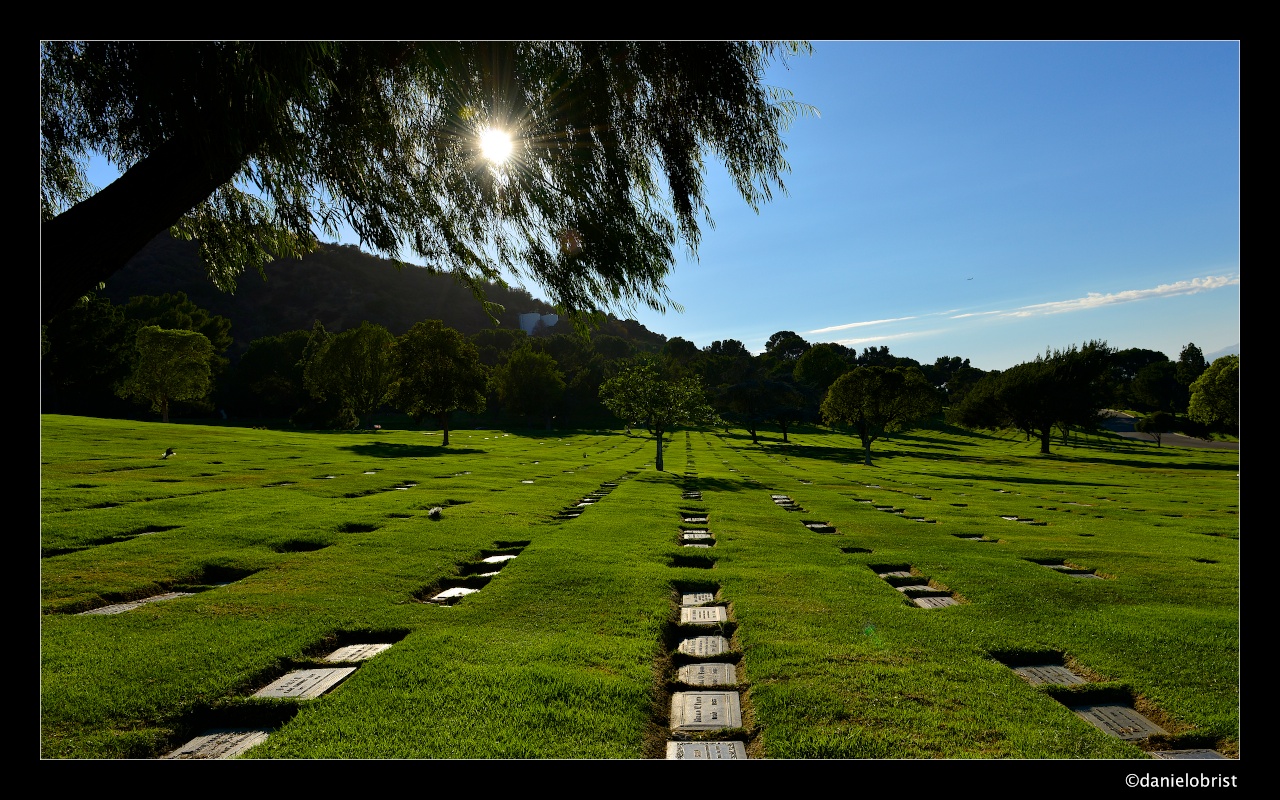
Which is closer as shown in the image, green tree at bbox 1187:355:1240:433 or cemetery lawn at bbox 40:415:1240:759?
cemetery lawn at bbox 40:415:1240:759

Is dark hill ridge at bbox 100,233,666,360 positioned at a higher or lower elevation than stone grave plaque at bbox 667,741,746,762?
higher

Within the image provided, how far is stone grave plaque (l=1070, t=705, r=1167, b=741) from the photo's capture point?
3.30 metres

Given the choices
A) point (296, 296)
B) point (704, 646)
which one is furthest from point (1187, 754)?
point (296, 296)

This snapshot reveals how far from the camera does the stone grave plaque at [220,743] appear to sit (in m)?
2.90

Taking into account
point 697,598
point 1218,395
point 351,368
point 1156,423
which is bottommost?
point 1156,423

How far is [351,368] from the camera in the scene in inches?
2079

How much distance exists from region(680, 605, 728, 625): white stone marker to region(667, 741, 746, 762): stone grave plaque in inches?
82.3

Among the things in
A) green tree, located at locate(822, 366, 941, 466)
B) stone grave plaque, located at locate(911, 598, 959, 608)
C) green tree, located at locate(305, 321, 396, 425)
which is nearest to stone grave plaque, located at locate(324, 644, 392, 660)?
stone grave plaque, located at locate(911, 598, 959, 608)

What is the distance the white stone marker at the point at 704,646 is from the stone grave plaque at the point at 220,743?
2800mm

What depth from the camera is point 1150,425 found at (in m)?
68.4

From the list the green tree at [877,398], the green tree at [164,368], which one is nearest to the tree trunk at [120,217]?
the green tree at [877,398]

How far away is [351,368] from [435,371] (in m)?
19.9

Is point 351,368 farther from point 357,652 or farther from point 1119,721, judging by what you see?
point 1119,721

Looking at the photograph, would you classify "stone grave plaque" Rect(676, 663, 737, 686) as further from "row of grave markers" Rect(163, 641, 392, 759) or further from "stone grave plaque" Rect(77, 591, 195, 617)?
"stone grave plaque" Rect(77, 591, 195, 617)
